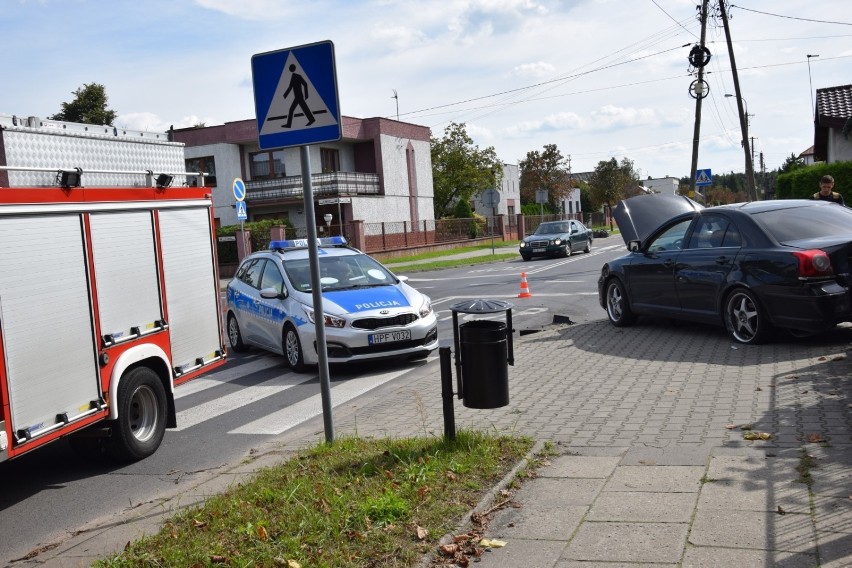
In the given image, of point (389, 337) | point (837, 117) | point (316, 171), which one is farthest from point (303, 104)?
point (316, 171)

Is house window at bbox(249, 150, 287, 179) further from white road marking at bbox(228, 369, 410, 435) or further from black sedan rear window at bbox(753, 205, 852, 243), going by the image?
black sedan rear window at bbox(753, 205, 852, 243)

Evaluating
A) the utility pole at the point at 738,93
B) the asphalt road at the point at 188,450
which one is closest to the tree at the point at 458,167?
the utility pole at the point at 738,93

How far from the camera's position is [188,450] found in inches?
293

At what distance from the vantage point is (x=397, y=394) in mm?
8828

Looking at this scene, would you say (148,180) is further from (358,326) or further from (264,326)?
(264,326)

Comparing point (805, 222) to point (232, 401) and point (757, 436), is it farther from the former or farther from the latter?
point (232, 401)

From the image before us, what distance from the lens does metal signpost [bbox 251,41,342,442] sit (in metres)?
6.04

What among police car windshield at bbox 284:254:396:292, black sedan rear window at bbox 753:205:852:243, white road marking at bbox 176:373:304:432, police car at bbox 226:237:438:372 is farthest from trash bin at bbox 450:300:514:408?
police car windshield at bbox 284:254:396:292

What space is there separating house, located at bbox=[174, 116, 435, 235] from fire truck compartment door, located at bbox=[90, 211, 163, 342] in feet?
124

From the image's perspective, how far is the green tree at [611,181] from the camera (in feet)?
284

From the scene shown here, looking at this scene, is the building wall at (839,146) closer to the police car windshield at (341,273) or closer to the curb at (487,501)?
the police car windshield at (341,273)

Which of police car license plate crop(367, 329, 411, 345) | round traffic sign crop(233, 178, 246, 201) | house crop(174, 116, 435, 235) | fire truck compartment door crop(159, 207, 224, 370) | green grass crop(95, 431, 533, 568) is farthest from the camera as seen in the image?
house crop(174, 116, 435, 235)

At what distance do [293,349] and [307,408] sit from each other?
7.64 feet

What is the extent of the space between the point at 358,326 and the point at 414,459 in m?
4.80
